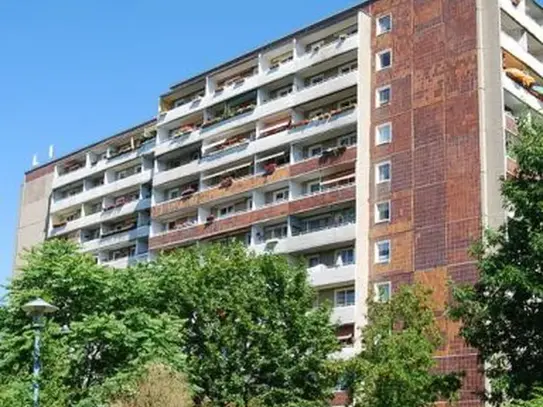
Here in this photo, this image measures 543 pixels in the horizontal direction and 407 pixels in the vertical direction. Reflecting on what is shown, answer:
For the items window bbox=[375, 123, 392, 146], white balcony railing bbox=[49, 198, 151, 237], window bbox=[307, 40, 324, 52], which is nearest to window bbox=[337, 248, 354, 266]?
window bbox=[375, 123, 392, 146]

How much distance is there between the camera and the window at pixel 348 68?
52.4 m

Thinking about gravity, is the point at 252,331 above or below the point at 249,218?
below

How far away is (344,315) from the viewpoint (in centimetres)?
4750

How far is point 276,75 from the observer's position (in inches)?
2201

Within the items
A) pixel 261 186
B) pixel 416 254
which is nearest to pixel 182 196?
pixel 261 186

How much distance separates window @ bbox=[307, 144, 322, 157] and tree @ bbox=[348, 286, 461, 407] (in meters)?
19.4

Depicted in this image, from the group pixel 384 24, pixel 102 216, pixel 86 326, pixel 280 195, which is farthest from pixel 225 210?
pixel 86 326

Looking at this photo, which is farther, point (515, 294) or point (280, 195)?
point (280, 195)

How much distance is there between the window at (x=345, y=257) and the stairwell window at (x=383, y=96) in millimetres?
7582

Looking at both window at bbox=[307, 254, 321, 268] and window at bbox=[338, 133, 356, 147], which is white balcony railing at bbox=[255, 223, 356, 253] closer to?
window at bbox=[307, 254, 321, 268]

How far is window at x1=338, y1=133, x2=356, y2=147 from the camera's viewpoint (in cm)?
5112

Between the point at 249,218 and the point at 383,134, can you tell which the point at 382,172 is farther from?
the point at 249,218

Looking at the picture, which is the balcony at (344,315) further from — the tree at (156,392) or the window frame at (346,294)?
the tree at (156,392)

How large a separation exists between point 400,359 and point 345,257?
18073 mm
